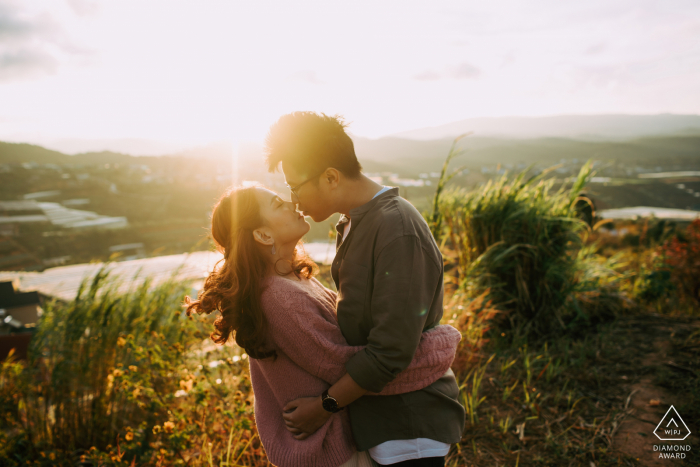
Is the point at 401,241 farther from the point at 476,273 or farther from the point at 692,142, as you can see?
the point at 692,142

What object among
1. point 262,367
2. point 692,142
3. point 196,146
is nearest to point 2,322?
point 262,367

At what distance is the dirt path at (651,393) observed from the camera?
2076mm

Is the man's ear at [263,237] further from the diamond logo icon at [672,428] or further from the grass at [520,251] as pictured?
the diamond logo icon at [672,428]

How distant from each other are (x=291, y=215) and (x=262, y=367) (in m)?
0.63

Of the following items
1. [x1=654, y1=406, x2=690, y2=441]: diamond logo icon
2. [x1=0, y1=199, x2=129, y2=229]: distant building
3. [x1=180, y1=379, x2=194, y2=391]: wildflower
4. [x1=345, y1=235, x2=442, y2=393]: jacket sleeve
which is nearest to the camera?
[x1=345, y1=235, x2=442, y2=393]: jacket sleeve

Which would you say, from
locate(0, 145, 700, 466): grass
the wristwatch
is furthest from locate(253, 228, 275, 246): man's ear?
locate(0, 145, 700, 466): grass

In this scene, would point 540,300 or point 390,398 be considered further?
point 540,300

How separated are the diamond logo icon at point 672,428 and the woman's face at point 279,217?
2612 millimetres

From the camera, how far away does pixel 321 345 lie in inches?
46.6

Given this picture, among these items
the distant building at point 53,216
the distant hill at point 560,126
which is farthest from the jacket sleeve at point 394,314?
the distant hill at point 560,126

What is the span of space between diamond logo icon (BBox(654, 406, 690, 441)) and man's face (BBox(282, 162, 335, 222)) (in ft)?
8.37

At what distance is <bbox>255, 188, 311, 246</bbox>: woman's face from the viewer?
4.75 feet

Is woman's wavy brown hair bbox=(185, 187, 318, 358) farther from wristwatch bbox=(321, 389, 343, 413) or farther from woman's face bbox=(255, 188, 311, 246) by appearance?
wristwatch bbox=(321, 389, 343, 413)

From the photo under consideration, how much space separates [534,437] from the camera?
2.32 meters
